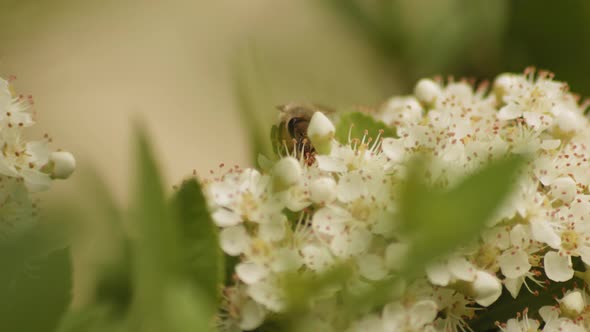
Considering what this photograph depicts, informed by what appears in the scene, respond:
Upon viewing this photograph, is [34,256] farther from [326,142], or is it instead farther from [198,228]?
[326,142]

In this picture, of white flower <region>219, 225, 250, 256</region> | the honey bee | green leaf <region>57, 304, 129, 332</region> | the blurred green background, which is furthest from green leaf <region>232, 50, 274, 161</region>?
the blurred green background

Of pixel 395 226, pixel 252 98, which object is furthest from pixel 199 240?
pixel 252 98

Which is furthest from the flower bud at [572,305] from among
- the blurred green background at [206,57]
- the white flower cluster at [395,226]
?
the blurred green background at [206,57]

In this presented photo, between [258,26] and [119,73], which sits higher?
[258,26]

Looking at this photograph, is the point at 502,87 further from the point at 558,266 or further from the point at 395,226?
the point at 395,226

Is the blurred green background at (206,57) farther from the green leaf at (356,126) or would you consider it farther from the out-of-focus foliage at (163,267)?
the out-of-focus foliage at (163,267)

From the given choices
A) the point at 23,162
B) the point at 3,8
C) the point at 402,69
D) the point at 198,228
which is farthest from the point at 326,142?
the point at 3,8

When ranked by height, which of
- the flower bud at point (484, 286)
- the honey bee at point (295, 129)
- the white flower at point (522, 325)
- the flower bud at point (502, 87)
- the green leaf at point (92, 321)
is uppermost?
the flower bud at point (502, 87)
